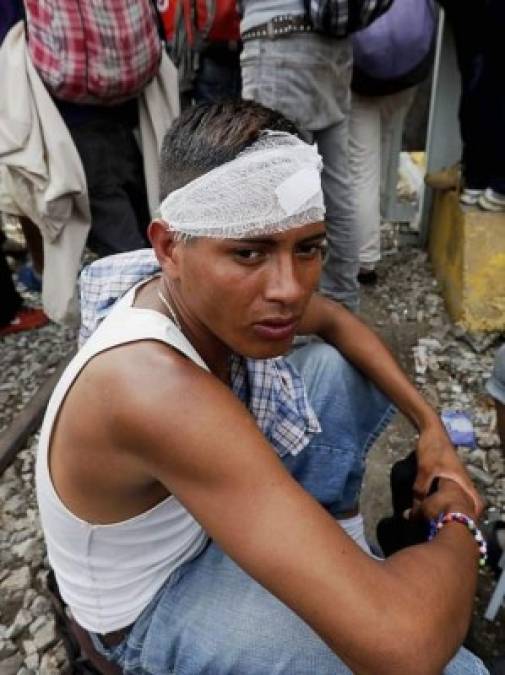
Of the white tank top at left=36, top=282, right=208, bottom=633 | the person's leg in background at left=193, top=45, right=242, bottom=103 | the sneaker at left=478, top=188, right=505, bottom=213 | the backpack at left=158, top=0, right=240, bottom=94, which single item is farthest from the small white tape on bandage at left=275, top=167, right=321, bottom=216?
the sneaker at left=478, top=188, right=505, bottom=213

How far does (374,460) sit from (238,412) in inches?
76.6

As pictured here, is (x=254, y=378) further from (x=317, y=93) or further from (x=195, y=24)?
(x=195, y=24)

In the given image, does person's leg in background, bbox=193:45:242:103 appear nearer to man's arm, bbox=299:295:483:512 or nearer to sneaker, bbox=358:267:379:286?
sneaker, bbox=358:267:379:286

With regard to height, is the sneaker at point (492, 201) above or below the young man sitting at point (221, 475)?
below

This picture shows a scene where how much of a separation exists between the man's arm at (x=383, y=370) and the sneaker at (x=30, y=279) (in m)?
2.83

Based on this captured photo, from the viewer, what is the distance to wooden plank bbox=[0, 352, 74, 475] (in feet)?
10.3

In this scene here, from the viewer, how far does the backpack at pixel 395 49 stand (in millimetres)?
3619

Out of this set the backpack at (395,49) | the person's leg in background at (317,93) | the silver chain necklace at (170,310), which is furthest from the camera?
the backpack at (395,49)

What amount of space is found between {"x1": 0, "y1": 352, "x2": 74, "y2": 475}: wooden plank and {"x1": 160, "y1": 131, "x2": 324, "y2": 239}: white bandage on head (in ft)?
6.80

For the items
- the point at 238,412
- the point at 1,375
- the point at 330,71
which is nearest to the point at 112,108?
the point at 330,71

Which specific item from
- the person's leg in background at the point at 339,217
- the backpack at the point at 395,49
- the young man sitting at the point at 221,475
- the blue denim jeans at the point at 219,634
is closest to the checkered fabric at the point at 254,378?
the young man sitting at the point at 221,475

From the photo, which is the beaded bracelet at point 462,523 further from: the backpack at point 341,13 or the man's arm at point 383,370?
the backpack at point 341,13

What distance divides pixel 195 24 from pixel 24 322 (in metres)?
2.04

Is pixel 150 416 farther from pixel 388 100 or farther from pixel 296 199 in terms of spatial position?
pixel 388 100
